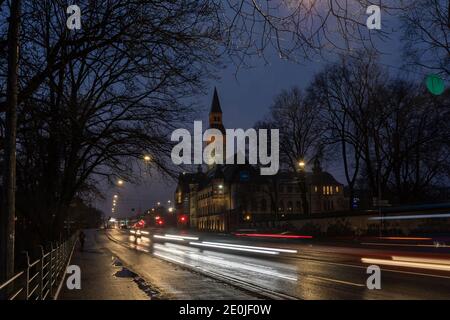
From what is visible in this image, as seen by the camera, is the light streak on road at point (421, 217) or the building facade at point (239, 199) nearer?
the light streak on road at point (421, 217)

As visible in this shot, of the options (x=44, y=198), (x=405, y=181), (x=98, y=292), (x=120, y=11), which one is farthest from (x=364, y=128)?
(x=120, y=11)

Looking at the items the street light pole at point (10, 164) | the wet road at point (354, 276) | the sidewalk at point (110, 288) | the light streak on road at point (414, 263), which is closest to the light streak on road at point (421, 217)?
the wet road at point (354, 276)

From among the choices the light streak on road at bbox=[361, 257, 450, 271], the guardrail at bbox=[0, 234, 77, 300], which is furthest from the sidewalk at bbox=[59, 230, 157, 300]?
the light streak on road at bbox=[361, 257, 450, 271]

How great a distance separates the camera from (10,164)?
8.96m

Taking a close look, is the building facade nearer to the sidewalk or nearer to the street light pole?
the sidewalk

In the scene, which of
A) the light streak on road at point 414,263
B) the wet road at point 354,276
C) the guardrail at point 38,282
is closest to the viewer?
the guardrail at point 38,282

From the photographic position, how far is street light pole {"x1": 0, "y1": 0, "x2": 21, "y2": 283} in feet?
28.4

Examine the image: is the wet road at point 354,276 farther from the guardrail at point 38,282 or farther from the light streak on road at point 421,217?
the guardrail at point 38,282

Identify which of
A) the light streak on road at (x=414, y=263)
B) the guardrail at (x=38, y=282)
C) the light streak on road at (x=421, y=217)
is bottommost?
the light streak on road at (x=414, y=263)

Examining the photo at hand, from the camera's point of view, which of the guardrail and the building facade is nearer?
the guardrail

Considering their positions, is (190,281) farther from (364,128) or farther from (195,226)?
(195,226)

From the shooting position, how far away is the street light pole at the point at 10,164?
8670mm

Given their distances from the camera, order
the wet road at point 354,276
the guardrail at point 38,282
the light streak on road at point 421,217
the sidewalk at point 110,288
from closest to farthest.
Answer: the guardrail at point 38,282, the wet road at point 354,276, the sidewalk at point 110,288, the light streak on road at point 421,217

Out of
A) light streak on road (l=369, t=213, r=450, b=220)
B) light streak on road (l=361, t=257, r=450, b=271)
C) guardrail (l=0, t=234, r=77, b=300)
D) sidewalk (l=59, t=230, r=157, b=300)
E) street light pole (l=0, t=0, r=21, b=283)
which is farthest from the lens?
light streak on road (l=369, t=213, r=450, b=220)
